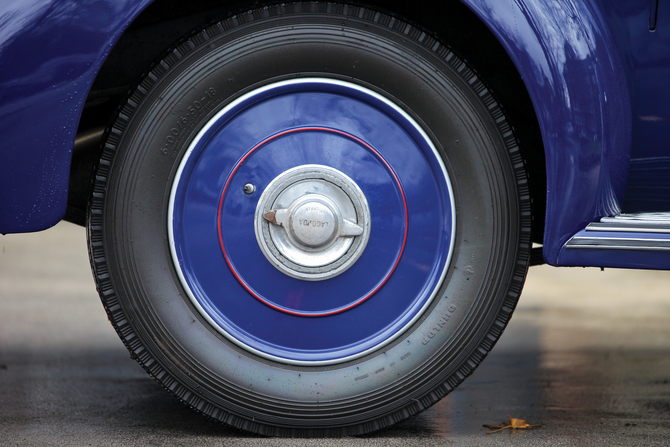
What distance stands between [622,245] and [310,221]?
2.32ft

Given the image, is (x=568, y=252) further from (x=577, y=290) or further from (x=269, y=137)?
(x=577, y=290)

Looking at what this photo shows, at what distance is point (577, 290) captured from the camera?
3471mm

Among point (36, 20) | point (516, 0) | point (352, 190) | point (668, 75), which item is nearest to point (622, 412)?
point (668, 75)

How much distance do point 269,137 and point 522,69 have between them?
60 centimetres

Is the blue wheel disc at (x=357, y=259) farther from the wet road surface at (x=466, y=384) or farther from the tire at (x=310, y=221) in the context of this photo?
the wet road surface at (x=466, y=384)

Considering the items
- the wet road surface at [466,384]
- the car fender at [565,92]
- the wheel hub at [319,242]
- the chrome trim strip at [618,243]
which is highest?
the car fender at [565,92]

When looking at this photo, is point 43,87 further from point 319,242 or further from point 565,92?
point 565,92

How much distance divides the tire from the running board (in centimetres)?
13

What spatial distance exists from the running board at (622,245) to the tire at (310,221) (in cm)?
13

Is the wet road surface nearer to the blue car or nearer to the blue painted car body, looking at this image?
the blue car

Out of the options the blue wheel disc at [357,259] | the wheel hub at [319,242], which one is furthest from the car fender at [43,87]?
the wheel hub at [319,242]

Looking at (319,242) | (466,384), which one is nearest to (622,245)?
(319,242)

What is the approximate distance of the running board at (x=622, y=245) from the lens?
1.23m

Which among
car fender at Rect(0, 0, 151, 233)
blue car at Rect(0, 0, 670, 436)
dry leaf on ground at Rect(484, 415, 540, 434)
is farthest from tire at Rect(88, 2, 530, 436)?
dry leaf on ground at Rect(484, 415, 540, 434)
